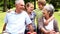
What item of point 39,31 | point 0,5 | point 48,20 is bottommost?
point 0,5

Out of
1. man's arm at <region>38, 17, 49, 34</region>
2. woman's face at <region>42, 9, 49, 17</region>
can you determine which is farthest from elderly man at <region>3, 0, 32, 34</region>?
woman's face at <region>42, 9, 49, 17</region>

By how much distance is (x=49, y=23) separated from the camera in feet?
13.5

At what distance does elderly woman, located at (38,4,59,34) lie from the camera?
4016mm

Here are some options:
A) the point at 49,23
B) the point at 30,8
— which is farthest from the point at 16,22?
the point at 49,23

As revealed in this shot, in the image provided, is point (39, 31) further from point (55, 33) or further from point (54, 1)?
point (54, 1)

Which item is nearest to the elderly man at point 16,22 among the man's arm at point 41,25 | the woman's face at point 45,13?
the man's arm at point 41,25

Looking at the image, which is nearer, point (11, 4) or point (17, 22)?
point (17, 22)

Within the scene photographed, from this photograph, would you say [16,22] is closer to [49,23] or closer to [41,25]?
[41,25]

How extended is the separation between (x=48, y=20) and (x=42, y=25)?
17cm

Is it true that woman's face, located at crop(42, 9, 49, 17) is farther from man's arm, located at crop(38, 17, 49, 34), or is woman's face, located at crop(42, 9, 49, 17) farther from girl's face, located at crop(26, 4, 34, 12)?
girl's face, located at crop(26, 4, 34, 12)

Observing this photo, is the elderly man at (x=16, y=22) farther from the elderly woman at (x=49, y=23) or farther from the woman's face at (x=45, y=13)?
the woman's face at (x=45, y=13)

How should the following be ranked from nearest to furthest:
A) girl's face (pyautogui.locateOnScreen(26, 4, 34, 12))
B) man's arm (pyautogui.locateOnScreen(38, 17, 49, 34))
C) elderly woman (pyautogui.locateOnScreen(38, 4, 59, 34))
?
1. elderly woman (pyautogui.locateOnScreen(38, 4, 59, 34))
2. man's arm (pyautogui.locateOnScreen(38, 17, 49, 34))
3. girl's face (pyautogui.locateOnScreen(26, 4, 34, 12))

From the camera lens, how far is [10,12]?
165 inches

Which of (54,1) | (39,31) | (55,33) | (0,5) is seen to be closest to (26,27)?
(39,31)
